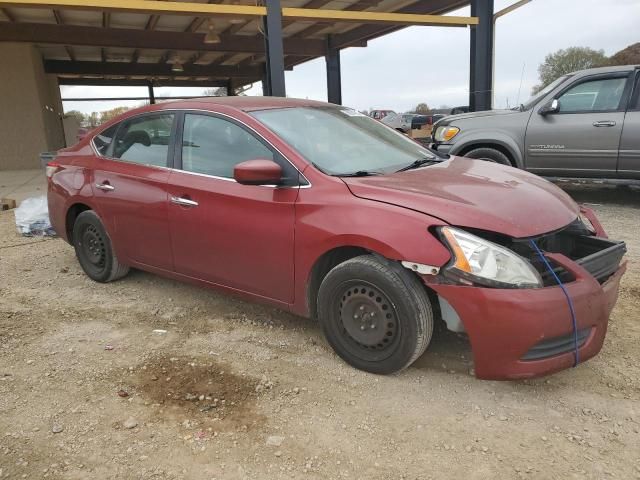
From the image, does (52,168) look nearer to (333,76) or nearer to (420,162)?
(420,162)

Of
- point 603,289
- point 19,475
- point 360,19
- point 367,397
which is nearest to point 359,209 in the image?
point 367,397

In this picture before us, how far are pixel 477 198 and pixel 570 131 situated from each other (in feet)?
16.1

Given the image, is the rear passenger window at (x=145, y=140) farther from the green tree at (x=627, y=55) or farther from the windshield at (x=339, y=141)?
the green tree at (x=627, y=55)

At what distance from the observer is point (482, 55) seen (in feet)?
34.6

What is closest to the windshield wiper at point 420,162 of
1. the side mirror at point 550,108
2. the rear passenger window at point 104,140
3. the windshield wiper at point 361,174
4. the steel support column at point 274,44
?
the windshield wiper at point 361,174

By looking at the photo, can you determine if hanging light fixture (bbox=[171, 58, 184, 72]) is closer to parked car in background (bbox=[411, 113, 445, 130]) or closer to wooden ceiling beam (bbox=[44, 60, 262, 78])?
wooden ceiling beam (bbox=[44, 60, 262, 78])

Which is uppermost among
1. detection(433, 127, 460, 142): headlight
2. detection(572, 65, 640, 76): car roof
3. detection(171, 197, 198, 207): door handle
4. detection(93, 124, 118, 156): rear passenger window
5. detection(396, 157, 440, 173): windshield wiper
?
detection(572, 65, 640, 76): car roof

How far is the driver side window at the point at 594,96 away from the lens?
262 inches

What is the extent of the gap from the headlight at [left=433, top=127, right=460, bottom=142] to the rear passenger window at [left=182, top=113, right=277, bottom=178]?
4.57 metres

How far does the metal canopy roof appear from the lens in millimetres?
8312

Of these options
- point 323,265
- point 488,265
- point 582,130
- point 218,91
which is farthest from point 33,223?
point 218,91

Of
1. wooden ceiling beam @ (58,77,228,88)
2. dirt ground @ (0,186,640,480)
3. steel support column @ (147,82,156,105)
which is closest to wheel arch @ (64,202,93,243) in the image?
dirt ground @ (0,186,640,480)

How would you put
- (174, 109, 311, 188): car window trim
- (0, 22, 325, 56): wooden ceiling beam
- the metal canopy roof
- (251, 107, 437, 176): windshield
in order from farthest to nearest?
(0, 22, 325, 56): wooden ceiling beam → the metal canopy roof → (251, 107, 437, 176): windshield → (174, 109, 311, 188): car window trim

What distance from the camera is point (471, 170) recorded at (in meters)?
3.36
